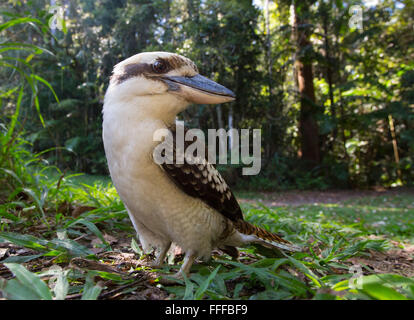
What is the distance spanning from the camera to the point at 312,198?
29.5 feet

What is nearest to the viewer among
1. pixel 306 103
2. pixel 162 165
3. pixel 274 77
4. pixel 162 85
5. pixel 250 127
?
pixel 162 165

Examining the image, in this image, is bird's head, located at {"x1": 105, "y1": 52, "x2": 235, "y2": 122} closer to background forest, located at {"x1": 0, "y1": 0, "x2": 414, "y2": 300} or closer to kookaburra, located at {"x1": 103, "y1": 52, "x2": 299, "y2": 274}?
kookaburra, located at {"x1": 103, "y1": 52, "x2": 299, "y2": 274}

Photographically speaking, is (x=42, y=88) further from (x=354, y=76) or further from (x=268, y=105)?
(x=354, y=76)

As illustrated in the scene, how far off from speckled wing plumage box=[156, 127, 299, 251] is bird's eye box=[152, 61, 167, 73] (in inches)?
13.4

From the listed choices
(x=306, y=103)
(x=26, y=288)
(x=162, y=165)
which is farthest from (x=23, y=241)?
(x=306, y=103)

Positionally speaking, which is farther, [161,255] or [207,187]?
[161,255]

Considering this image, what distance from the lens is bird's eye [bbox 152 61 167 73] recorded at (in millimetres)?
1700

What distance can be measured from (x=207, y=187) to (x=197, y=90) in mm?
554

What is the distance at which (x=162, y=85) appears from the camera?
5.49 ft

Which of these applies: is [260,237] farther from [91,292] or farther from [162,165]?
[91,292]

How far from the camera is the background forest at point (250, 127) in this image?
1728 mm

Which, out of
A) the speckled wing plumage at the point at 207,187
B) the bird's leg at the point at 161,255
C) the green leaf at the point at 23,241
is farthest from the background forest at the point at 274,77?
the speckled wing plumage at the point at 207,187

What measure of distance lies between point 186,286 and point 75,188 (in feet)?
8.77

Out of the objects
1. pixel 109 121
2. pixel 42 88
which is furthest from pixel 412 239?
pixel 42 88
